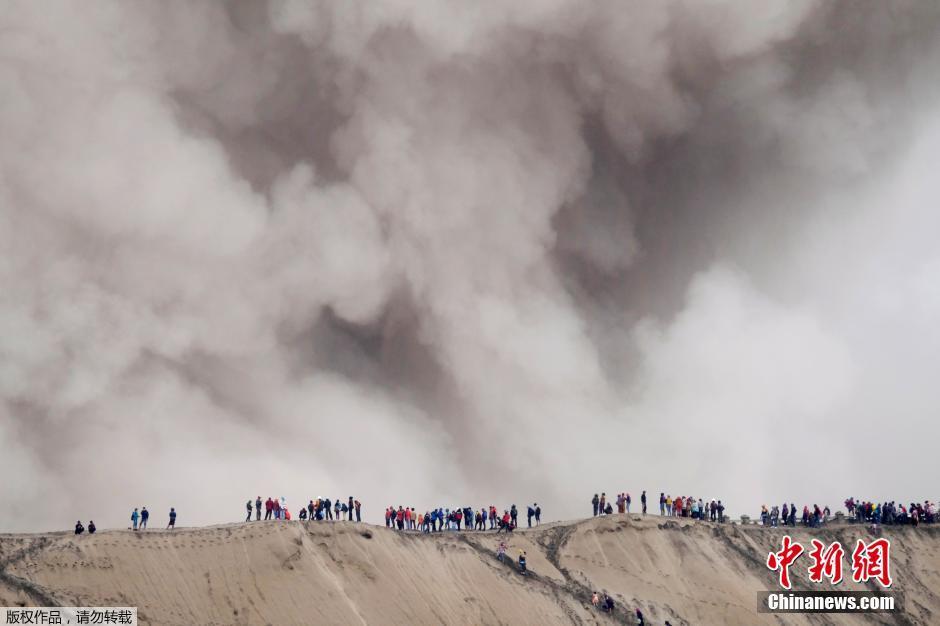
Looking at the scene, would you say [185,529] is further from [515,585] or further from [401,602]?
[515,585]

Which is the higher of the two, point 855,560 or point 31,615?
point 855,560

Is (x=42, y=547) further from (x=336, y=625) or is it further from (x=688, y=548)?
(x=688, y=548)

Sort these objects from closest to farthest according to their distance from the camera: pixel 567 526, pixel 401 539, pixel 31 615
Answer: pixel 31 615, pixel 401 539, pixel 567 526

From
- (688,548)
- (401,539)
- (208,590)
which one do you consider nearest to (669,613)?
(688,548)

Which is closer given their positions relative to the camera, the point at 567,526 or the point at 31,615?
the point at 31,615

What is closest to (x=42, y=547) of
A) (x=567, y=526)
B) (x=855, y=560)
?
(x=567, y=526)

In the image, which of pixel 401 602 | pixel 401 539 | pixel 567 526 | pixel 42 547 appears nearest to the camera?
pixel 42 547

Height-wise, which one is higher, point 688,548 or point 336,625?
point 688,548
